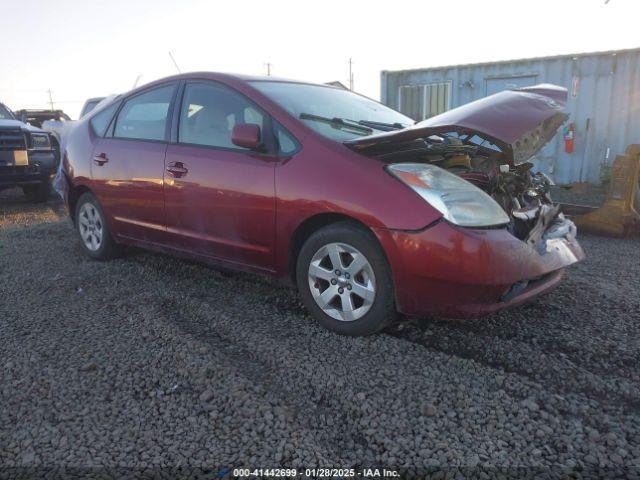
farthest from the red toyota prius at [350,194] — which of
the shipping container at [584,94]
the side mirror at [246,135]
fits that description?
the shipping container at [584,94]

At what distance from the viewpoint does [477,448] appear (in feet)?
6.89

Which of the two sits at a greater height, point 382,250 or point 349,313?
point 382,250

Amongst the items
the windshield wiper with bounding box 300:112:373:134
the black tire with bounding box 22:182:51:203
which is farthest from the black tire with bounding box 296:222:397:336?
the black tire with bounding box 22:182:51:203

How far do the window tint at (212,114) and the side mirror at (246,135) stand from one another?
193 mm

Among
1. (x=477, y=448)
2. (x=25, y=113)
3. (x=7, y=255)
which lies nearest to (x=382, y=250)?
(x=477, y=448)

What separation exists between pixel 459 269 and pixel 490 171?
89cm

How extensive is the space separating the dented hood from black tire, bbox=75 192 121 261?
9.02ft

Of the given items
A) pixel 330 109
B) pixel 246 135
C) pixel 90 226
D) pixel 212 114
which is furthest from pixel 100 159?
pixel 330 109

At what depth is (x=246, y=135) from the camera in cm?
333

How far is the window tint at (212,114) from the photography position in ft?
12.1

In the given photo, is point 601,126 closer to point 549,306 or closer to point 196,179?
point 549,306

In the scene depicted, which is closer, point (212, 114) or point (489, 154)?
point (489, 154)

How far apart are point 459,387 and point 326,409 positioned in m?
0.66

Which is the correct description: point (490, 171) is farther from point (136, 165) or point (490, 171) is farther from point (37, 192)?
point (37, 192)
